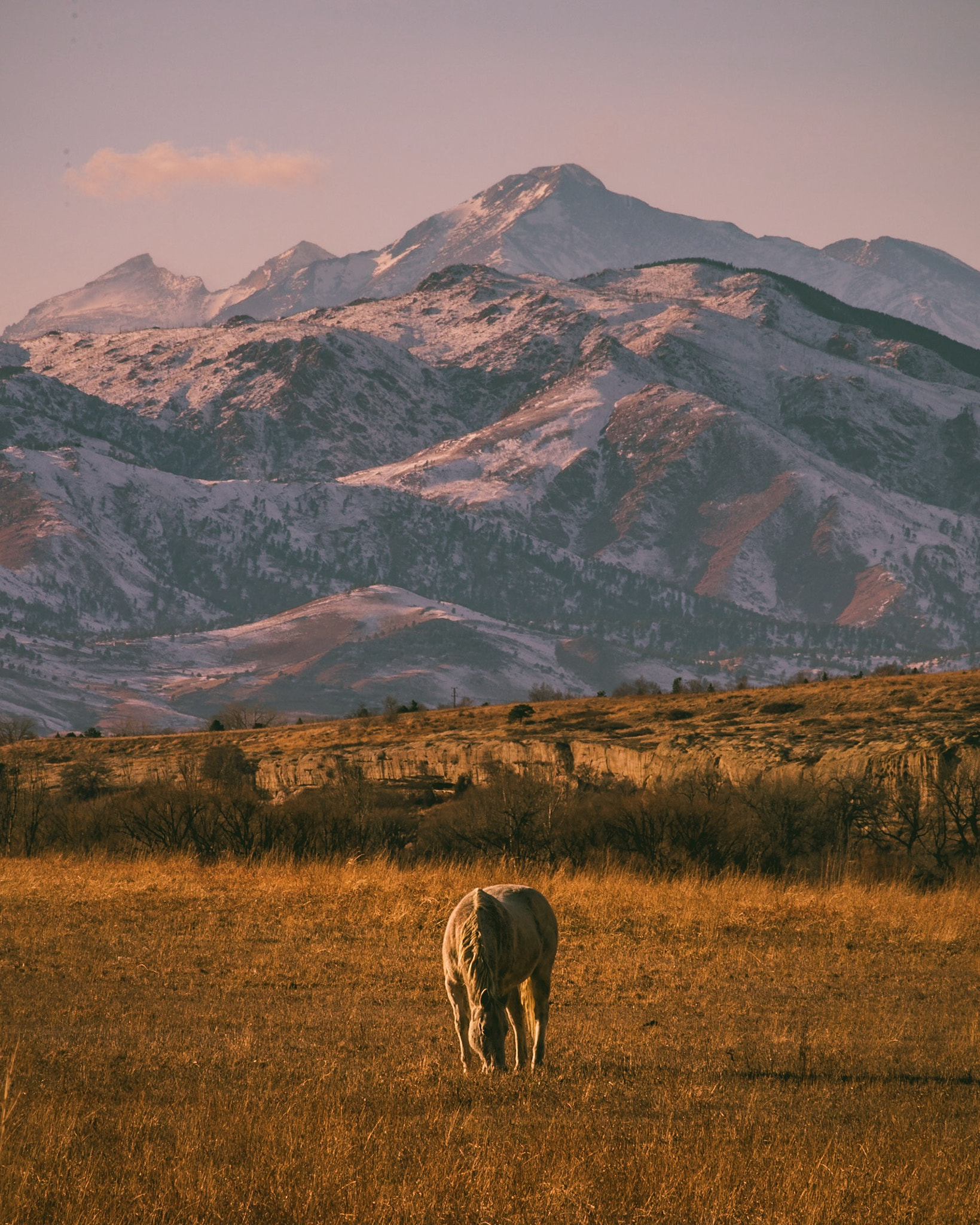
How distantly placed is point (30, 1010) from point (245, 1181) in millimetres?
8683

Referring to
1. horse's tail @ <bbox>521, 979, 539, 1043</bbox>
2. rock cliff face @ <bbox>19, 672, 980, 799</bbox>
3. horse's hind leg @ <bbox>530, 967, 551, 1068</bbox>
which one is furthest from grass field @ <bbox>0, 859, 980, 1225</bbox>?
rock cliff face @ <bbox>19, 672, 980, 799</bbox>

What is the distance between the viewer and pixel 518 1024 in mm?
14719

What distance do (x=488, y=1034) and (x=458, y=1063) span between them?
51.6 inches

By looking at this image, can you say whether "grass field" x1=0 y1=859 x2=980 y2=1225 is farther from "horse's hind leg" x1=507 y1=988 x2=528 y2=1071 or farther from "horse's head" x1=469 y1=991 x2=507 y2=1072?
"horse's hind leg" x1=507 y1=988 x2=528 y2=1071

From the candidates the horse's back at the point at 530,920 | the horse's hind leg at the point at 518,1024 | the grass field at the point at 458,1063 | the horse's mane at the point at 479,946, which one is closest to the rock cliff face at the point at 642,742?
the grass field at the point at 458,1063

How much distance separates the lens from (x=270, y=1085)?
13539 millimetres

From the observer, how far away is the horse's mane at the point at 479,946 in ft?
45.0

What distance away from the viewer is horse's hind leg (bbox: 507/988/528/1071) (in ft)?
48.1

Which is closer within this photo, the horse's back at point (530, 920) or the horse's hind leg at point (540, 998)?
the horse's back at point (530, 920)

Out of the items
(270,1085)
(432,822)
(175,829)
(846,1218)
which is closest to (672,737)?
(432,822)

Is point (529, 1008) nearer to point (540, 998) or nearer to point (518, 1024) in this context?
point (540, 998)

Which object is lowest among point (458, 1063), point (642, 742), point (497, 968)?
point (458, 1063)

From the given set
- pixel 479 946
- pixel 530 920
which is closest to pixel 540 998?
pixel 530 920

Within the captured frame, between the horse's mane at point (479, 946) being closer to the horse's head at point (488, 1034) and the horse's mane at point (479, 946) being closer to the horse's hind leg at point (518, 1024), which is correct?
the horse's head at point (488, 1034)
